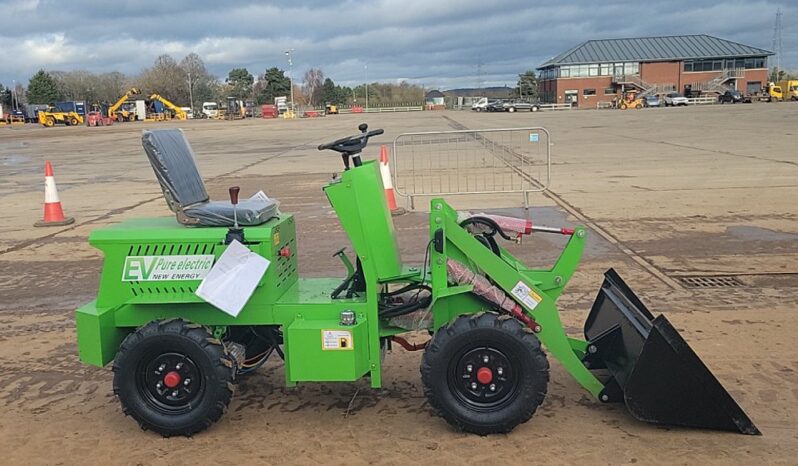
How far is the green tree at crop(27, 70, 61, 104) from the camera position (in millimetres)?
107625

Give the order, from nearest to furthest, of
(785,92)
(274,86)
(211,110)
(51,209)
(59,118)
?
(51,209), (59,118), (785,92), (211,110), (274,86)

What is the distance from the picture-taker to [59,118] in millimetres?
72750

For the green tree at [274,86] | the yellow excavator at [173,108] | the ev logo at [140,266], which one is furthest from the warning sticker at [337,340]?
the green tree at [274,86]

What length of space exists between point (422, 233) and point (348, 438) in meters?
5.74

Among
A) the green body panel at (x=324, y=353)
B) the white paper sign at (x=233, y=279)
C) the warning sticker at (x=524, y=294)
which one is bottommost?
the green body panel at (x=324, y=353)

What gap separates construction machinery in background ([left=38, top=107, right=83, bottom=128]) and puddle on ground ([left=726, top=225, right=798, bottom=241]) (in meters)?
74.5

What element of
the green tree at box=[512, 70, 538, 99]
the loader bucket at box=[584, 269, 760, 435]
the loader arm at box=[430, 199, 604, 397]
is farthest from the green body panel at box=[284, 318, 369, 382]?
the green tree at box=[512, 70, 538, 99]

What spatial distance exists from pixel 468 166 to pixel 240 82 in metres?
120

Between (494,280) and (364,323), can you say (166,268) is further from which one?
(494,280)

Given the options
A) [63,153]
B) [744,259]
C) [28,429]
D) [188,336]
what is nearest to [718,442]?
[188,336]

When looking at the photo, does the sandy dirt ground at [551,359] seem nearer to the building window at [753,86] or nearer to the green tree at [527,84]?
the building window at [753,86]

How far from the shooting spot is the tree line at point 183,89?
4343 inches

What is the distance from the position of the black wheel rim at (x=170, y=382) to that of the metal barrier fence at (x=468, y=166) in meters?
6.05

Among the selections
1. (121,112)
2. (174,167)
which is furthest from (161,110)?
(174,167)
